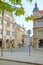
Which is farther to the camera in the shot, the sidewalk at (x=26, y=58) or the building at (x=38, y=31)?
the building at (x=38, y=31)

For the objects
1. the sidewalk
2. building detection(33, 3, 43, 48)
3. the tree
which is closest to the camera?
the tree

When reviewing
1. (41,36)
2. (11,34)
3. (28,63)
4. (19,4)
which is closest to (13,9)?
(19,4)

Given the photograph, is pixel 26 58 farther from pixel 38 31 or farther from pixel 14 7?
pixel 38 31

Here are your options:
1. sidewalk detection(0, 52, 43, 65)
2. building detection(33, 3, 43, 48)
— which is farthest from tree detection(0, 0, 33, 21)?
building detection(33, 3, 43, 48)

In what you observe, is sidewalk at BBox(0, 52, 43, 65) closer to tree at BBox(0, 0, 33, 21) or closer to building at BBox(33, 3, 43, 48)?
tree at BBox(0, 0, 33, 21)

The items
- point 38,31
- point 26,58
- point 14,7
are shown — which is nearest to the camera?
point 14,7

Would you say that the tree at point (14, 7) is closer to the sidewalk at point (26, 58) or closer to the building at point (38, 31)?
the sidewalk at point (26, 58)

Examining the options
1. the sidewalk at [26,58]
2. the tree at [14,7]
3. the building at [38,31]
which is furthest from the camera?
the building at [38,31]

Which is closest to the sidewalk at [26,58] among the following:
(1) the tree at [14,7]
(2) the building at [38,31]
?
(1) the tree at [14,7]

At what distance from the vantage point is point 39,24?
225 feet

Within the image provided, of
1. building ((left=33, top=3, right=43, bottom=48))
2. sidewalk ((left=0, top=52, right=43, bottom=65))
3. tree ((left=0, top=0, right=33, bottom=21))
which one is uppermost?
building ((left=33, top=3, right=43, bottom=48))

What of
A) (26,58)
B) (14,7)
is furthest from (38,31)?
(14,7)

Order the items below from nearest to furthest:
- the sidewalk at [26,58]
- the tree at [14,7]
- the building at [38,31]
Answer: the tree at [14,7] < the sidewalk at [26,58] < the building at [38,31]

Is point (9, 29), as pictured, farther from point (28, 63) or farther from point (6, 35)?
point (28, 63)
